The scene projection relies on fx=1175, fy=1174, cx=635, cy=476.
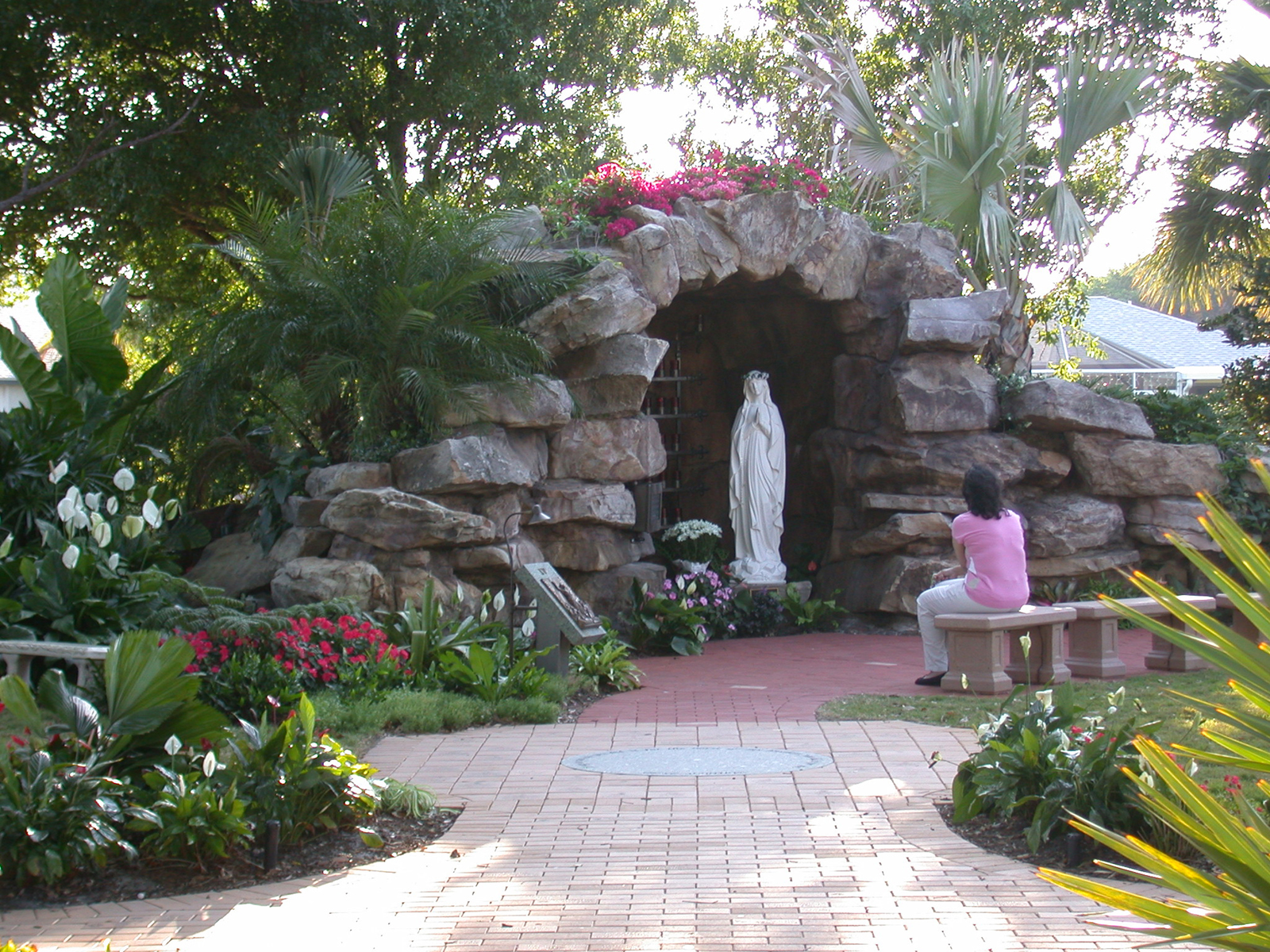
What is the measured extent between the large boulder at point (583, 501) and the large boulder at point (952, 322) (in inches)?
151

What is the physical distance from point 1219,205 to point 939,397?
365cm

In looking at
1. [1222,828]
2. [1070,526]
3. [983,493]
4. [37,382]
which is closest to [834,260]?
[1070,526]

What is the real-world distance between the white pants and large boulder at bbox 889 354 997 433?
14.8 feet

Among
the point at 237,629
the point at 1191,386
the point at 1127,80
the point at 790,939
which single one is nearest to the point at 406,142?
the point at 1127,80

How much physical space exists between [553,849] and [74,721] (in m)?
1.83

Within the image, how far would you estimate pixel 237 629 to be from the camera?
715 centimetres

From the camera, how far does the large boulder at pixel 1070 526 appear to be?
1280cm

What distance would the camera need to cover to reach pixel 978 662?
820 centimetres

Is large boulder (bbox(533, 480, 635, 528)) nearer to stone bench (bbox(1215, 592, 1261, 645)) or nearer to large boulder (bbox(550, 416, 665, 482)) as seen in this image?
large boulder (bbox(550, 416, 665, 482))

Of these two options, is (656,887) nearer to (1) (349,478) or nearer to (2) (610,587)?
(1) (349,478)

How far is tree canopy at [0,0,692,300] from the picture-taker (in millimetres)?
14227

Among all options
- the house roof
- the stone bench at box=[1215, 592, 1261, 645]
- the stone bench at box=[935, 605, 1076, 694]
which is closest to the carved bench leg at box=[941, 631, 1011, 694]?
the stone bench at box=[935, 605, 1076, 694]

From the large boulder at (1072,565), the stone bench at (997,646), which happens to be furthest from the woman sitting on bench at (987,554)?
the large boulder at (1072,565)

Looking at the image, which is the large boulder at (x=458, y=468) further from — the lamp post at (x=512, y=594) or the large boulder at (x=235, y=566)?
the large boulder at (x=235, y=566)
